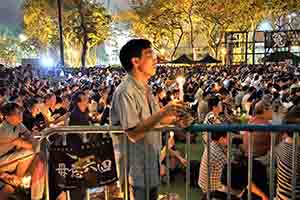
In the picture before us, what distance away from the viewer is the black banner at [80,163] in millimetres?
4684

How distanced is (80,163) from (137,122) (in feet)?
3.24

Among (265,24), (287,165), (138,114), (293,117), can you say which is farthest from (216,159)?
(265,24)

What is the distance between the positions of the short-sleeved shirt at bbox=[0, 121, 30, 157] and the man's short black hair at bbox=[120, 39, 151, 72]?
2.71 meters

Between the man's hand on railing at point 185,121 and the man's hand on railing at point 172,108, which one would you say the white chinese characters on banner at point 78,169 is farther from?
the man's hand on railing at point 172,108

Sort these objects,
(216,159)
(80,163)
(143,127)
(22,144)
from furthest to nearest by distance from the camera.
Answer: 1. (22,144)
2. (216,159)
3. (80,163)
4. (143,127)

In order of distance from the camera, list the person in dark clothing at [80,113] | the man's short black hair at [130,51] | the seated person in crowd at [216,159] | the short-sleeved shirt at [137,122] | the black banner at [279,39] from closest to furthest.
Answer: the short-sleeved shirt at [137,122] → the man's short black hair at [130,51] → the seated person in crowd at [216,159] → the person in dark clothing at [80,113] → the black banner at [279,39]

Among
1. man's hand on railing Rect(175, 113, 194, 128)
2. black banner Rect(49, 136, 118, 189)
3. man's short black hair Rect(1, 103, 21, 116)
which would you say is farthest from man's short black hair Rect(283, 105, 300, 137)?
man's short black hair Rect(1, 103, 21, 116)

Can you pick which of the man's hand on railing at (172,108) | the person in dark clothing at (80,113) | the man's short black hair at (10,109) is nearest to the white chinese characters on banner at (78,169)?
the man's hand on railing at (172,108)

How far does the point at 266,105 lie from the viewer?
30.8ft

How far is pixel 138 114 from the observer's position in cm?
405

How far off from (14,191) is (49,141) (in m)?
1.92

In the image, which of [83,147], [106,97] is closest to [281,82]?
[106,97]

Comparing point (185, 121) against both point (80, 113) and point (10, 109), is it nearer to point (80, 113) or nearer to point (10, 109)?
point (10, 109)

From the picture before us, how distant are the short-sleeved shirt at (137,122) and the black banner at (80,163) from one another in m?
0.52
